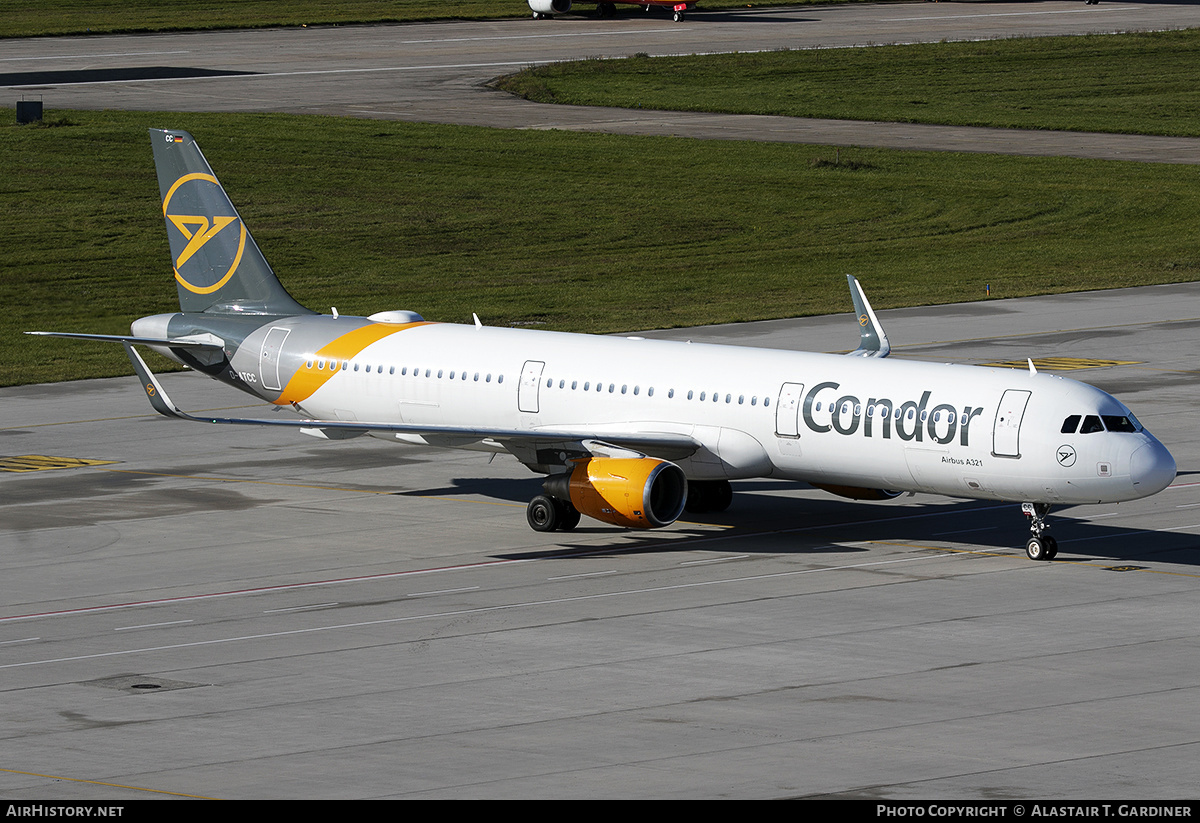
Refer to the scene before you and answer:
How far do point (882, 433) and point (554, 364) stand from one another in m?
8.36

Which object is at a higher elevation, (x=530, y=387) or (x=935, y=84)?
(x=935, y=84)

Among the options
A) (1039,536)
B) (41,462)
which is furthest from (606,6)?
(1039,536)

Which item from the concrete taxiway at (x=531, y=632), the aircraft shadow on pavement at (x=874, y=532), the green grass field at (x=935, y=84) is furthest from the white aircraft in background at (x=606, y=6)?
the aircraft shadow on pavement at (x=874, y=532)

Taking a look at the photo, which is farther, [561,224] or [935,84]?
[935,84]

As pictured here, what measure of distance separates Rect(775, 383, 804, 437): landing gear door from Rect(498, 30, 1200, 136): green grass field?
8137 cm

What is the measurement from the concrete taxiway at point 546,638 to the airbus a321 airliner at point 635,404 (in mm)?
1591

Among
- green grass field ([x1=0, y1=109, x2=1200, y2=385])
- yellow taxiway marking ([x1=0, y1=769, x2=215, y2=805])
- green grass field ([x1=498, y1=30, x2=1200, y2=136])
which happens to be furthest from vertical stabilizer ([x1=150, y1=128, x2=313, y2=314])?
green grass field ([x1=498, y1=30, x2=1200, y2=136])

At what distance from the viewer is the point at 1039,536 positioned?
125 feet

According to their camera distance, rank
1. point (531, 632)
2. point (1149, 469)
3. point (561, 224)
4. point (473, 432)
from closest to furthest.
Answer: point (531, 632), point (1149, 469), point (473, 432), point (561, 224)

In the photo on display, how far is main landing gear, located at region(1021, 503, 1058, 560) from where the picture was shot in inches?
1499

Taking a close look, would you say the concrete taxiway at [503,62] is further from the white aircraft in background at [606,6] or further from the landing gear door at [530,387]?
the landing gear door at [530,387]

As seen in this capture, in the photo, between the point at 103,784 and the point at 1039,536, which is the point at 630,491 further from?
the point at 103,784

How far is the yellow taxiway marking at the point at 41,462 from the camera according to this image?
49.0m

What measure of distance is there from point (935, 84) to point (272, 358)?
298 ft
